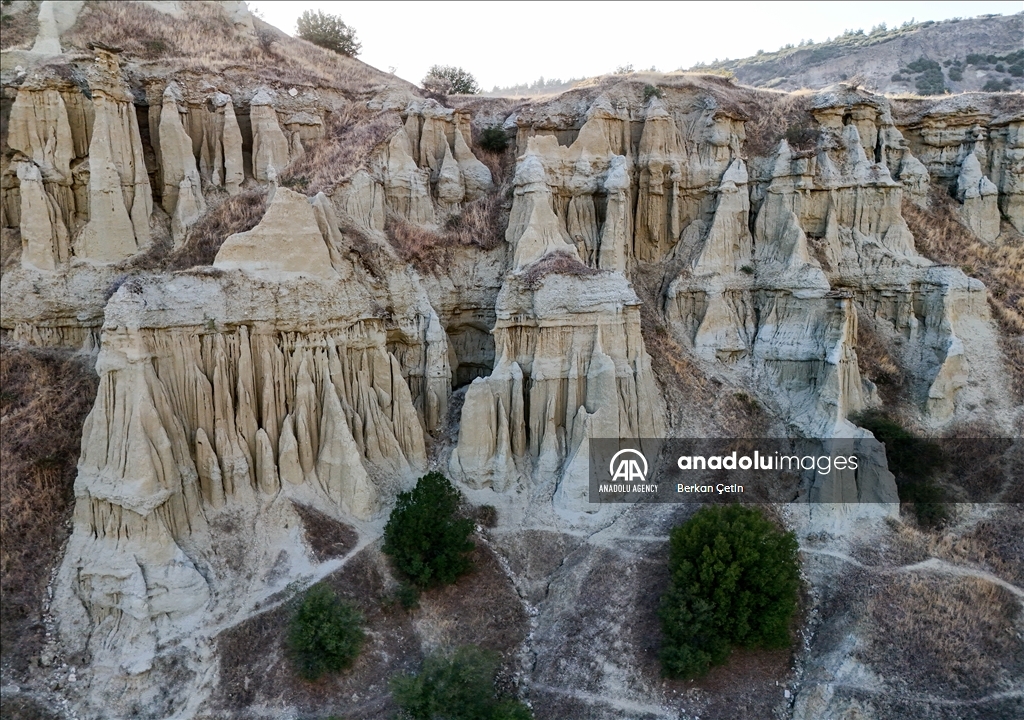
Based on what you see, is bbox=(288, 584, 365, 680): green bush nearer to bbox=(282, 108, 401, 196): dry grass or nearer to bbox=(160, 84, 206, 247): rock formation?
bbox=(282, 108, 401, 196): dry grass

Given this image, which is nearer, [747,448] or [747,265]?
[747,448]

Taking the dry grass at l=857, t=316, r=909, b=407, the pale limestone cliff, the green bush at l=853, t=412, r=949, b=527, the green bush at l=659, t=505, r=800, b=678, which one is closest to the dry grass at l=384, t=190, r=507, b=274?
the pale limestone cliff

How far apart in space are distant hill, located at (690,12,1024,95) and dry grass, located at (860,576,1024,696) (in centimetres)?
5618

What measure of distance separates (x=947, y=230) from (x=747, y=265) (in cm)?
1043

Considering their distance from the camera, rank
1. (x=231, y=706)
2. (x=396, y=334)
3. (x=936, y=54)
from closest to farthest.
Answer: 1. (x=231, y=706)
2. (x=396, y=334)
3. (x=936, y=54)

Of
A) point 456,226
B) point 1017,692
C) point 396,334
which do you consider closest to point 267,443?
point 396,334

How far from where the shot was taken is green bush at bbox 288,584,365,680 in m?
18.7

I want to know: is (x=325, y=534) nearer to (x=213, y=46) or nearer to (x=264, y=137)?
(x=264, y=137)

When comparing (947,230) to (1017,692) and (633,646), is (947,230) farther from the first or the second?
(633,646)

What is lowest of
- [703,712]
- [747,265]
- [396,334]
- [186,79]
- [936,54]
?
[703,712]

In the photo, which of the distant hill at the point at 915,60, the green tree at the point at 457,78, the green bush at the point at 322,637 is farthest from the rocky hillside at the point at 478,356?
the distant hill at the point at 915,60

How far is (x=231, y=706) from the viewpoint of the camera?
1839 cm

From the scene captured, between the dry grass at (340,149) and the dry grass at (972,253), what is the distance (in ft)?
82.9

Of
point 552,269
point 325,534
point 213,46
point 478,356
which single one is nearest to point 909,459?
point 552,269
